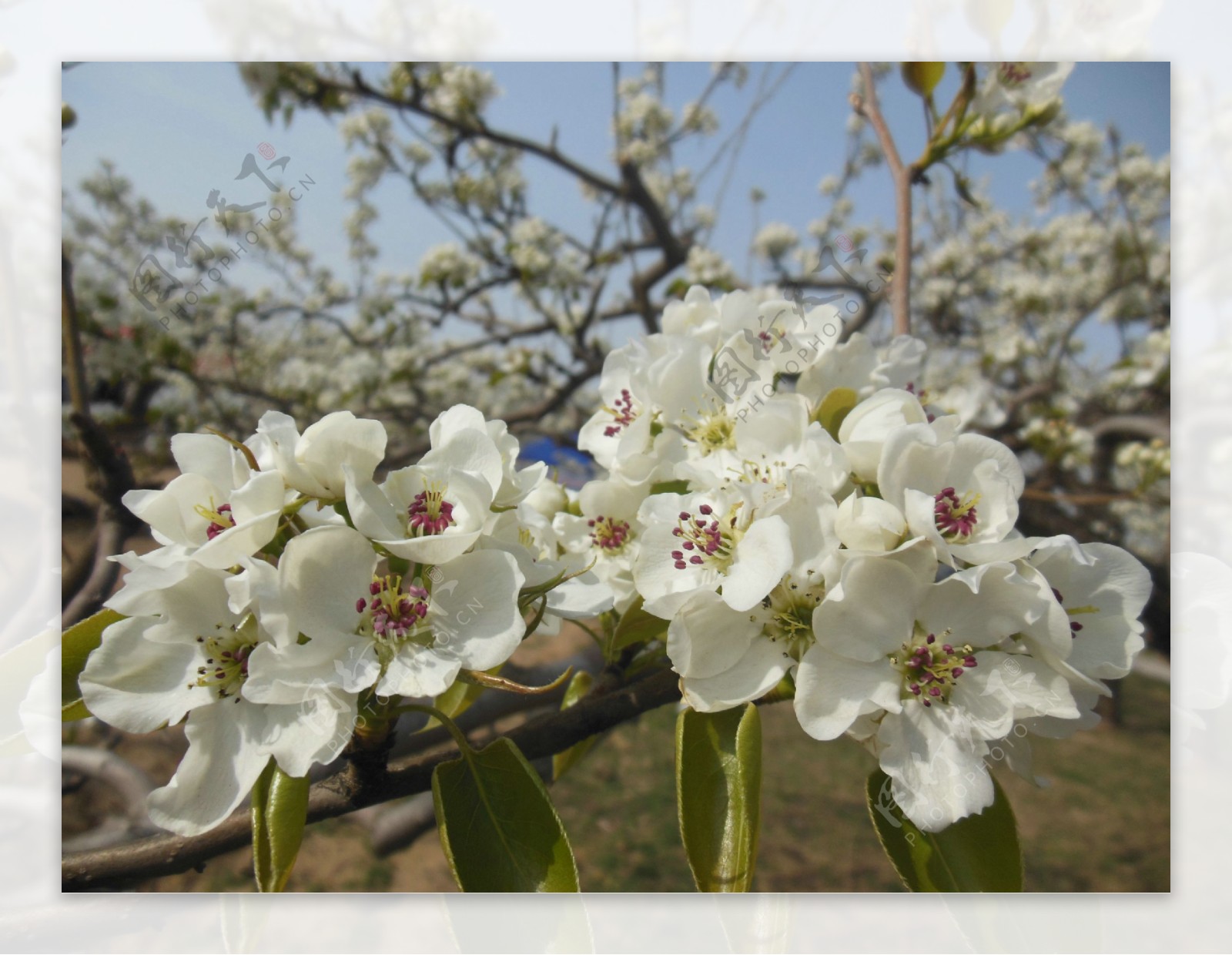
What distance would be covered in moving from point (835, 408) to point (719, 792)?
32cm

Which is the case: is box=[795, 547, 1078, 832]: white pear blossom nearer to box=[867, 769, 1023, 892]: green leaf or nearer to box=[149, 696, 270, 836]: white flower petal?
box=[867, 769, 1023, 892]: green leaf

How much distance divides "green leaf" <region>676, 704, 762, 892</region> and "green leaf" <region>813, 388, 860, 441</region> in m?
0.24

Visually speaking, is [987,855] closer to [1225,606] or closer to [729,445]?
[729,445]

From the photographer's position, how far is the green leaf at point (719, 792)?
58 centimetres

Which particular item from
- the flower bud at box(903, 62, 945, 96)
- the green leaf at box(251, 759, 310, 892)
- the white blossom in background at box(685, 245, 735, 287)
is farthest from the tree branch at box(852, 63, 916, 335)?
the white blossom in background at box(685, 245, 735, 287)

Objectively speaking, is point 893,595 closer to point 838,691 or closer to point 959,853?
point 838,691

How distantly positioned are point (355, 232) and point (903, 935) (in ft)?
7.13

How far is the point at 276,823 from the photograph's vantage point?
558 millimetres

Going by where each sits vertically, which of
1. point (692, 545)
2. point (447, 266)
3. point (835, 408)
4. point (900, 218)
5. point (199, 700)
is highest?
point (447, 266)

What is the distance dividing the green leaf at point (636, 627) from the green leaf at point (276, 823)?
0.25 m

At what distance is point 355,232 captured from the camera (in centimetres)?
240

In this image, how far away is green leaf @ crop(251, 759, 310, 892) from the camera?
21.7 inches

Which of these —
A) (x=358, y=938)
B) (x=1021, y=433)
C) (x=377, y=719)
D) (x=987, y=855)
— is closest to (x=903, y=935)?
(x=987, y=855)

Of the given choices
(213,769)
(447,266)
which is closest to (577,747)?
(213,769)
